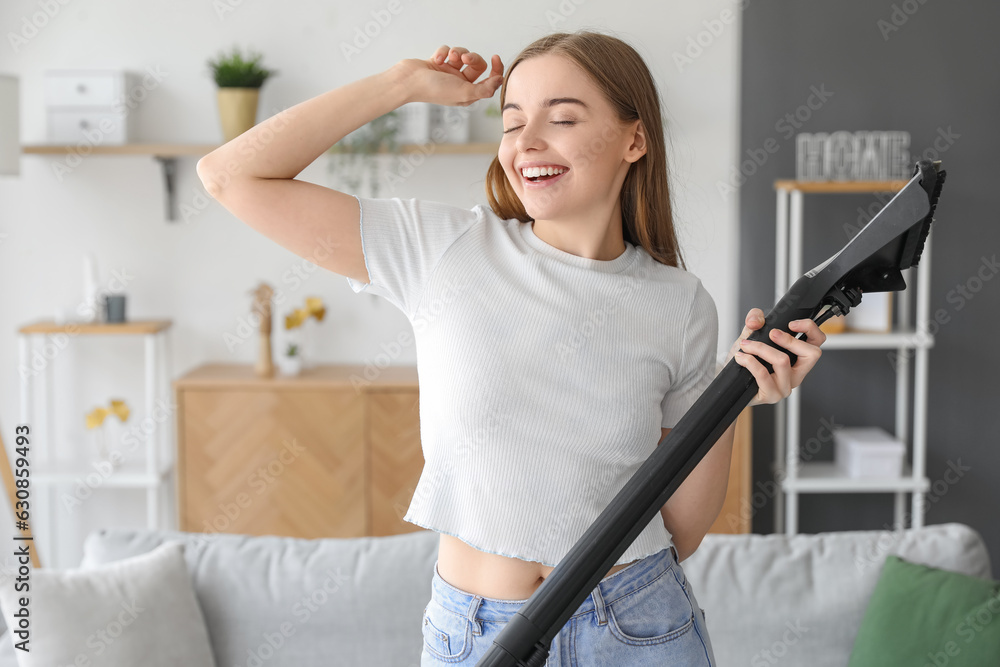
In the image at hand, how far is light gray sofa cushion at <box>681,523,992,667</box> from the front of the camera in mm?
1872

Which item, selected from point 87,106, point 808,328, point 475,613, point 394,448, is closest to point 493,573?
point 475,613

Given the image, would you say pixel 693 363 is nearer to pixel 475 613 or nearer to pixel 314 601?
pixel 475 613

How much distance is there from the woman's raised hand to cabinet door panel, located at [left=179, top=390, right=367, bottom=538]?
218cm

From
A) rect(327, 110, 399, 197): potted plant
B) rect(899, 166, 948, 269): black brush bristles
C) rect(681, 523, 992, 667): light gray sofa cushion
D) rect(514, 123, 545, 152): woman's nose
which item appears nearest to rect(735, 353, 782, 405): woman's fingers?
rect(899, 166, 948, 269): black brush bristles

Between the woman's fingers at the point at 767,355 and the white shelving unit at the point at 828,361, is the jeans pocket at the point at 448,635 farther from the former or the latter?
the white shelving unit at the point at 828,361

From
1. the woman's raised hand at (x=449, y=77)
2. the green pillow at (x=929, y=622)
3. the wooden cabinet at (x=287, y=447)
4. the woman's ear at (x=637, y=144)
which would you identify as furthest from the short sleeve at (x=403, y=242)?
the wooden cabinet at (x=287, y=447)

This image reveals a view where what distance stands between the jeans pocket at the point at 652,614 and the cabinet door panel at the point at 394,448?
6.97ft

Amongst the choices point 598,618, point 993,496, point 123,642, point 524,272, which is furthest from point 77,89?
point 993,496

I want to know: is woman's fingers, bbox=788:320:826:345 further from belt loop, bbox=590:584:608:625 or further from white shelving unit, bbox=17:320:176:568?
white shelving unit, bbox=17:320:176:568

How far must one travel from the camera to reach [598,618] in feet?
3.23

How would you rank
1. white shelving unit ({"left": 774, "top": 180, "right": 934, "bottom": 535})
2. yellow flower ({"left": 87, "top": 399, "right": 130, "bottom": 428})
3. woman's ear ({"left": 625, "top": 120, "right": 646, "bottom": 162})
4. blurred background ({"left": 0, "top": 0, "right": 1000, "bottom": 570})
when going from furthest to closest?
blurred background ({"left": 0, "top": 0, "right": 1000, "bottom": 570}), yellow flower ({"left": 87, "top": 399, "right": 130, "bottom": 428}), white shelving unit ({"left": 774, "top": 180, "right": 934, "bottom": 535}), woman's ear ({"left": 625, "top": 120, "right": 646, "bottom": 162})

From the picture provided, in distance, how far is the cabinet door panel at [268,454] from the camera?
3123 millimetres

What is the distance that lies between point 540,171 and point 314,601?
1201 mm

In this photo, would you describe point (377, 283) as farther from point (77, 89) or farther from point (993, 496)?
point (993, 496)
